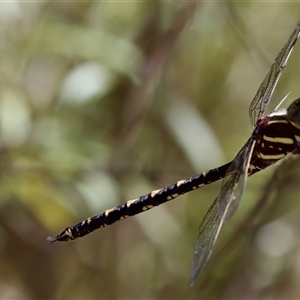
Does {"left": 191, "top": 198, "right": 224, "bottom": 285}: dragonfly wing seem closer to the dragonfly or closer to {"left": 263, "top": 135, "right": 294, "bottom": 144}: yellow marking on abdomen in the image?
the dragonfly

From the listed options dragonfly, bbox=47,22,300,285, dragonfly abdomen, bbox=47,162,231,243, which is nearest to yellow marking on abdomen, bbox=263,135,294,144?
dragonfly, bbox=47,22,300,285

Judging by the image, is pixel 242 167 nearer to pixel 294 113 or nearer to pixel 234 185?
pixel 234 185

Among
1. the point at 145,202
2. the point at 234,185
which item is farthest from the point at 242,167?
the point at 145,202

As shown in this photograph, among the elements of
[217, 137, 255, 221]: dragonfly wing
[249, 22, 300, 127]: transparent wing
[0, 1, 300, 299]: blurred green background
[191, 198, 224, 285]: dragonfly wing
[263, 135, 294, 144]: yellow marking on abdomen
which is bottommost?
[191, 198, 224, 285]: dragonfly wing

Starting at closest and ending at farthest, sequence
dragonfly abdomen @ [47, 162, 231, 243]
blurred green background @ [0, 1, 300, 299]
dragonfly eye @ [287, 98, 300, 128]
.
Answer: dragonfly eye @ [287, 98, 300, 128] < dragonfly abdomen @ [47, 162, 231, 243] < blurred green background @ [0, 1, 300, 299]

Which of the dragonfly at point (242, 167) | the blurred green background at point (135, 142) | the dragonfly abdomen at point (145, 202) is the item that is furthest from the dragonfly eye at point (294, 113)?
the blurred green background at point (135, 142)

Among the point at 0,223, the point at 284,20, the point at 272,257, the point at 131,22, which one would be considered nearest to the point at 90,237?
the point at 0,223

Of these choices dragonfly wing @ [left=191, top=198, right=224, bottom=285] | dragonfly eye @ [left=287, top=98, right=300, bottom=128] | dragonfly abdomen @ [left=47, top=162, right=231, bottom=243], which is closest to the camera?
dragonfly wing @ [left=191, top=198, right=224, bottom=285]
